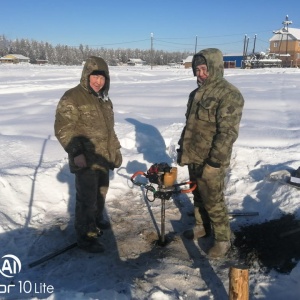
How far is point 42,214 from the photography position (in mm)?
4684

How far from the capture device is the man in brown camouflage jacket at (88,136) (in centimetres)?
357

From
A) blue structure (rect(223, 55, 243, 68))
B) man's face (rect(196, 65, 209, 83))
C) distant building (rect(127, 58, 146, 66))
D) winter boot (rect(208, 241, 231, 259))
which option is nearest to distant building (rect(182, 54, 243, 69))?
blue structure (rect(223, 55, 243, 68))

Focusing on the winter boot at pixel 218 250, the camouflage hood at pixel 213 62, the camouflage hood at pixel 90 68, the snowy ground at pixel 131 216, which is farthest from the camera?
the winter boot at pixel 218 250

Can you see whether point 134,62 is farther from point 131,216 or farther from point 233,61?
point 131,216

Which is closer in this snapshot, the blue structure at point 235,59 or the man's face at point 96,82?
the man's face at point 96,82

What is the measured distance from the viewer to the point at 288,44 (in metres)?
64.2

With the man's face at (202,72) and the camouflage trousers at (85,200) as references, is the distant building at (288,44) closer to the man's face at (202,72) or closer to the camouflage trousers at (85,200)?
the man's face at (202,72)

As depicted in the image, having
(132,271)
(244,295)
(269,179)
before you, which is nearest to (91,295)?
(132,271)

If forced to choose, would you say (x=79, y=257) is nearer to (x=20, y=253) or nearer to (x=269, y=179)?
(x=20, y=253)

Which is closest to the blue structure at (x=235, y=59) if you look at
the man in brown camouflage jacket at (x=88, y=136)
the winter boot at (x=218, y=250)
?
the man in brown camouflage jacket at (x=88, y=136)

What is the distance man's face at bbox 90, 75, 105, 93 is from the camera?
12.1 feet

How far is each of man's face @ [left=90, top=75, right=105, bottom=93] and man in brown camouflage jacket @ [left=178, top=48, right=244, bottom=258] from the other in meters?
1.04

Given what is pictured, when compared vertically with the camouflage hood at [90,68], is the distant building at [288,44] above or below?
above

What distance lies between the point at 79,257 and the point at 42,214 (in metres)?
1.17
